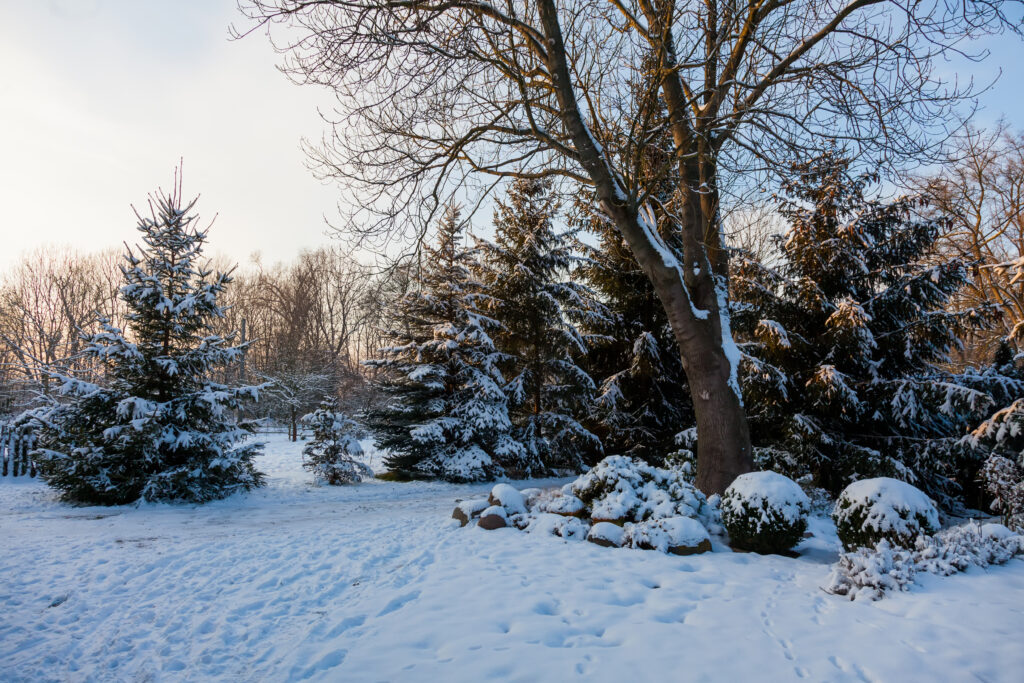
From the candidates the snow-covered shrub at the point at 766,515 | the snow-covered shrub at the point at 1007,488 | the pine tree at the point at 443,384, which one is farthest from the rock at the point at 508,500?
the snow-covered shrub at the point at 1007,488

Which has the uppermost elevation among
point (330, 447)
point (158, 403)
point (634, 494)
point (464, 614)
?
point (158, 403)

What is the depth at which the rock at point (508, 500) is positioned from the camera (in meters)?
7.11

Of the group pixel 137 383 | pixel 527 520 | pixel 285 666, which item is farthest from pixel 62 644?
pixel 137 383

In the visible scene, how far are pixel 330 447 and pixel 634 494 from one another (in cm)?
752

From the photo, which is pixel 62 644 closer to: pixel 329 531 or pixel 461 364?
pixel 329 531

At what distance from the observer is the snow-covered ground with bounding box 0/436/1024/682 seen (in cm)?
301

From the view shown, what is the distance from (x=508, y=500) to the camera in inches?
283

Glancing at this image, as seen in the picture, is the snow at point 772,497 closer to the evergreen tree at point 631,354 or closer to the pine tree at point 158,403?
the evergreen tree at point 631,354

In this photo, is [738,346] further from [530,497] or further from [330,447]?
[330,447]

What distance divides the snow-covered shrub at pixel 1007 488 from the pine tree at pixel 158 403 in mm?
11351

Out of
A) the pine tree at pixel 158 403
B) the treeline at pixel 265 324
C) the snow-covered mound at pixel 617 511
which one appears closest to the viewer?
the snow-covered mound at pixel 617 511

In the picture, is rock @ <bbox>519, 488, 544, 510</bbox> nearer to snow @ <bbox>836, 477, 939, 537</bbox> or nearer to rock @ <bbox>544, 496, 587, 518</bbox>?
rock @ <bbox>544, 496, 587, 518</bbox>

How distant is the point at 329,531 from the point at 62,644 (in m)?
3.33

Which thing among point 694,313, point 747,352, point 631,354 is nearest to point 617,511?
point 694,313
